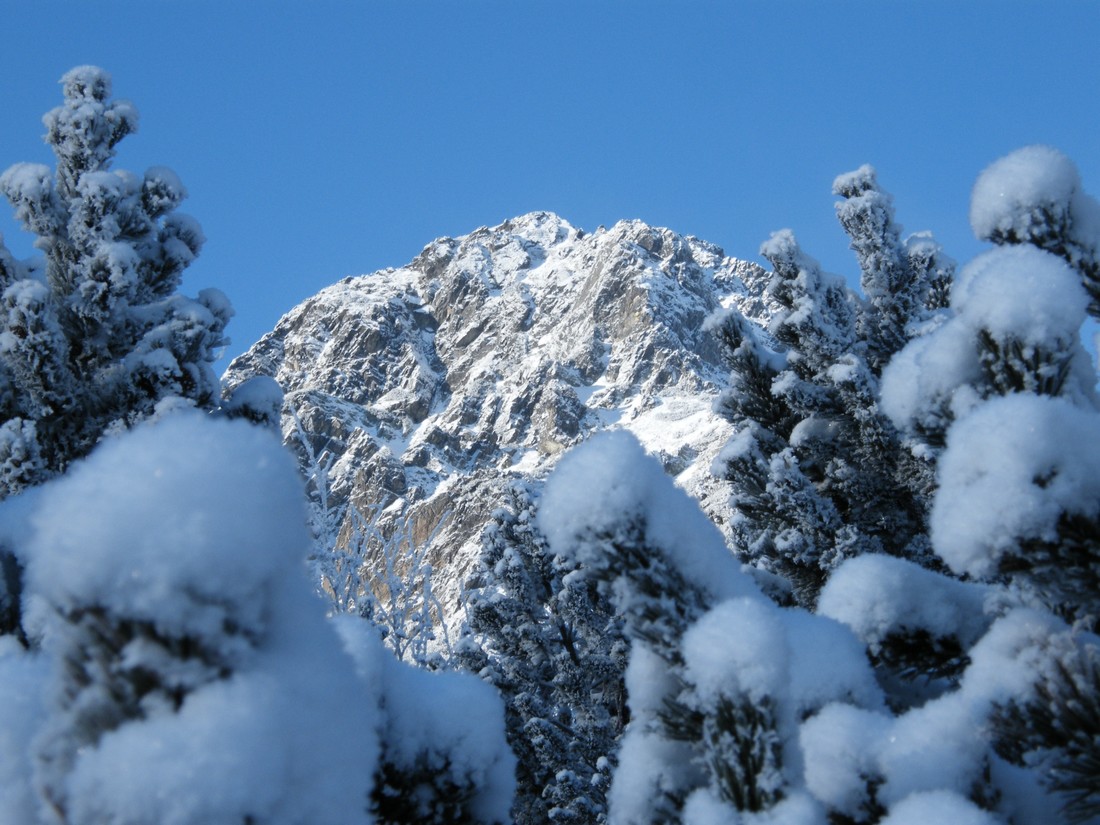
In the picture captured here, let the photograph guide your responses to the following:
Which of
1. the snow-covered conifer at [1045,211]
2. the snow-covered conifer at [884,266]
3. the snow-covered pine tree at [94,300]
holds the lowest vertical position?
the snow-covered conifer at [1045,211]

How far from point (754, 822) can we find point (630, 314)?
14528 cm

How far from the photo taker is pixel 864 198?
6.61m

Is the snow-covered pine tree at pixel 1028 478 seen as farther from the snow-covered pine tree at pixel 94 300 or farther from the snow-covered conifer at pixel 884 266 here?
the snow-covered pine tree at pixel 94 300

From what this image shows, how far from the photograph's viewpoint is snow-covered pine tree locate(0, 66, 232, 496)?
20.4 ft

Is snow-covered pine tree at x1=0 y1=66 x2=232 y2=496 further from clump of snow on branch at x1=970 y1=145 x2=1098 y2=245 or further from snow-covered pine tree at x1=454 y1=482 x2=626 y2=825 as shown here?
clump of snow on branch at x1=970 y1=145 x2=1098 y2=245

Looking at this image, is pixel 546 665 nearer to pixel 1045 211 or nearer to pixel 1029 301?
pixel 1045 211

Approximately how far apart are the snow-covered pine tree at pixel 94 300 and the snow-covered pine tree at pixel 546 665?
173 inches

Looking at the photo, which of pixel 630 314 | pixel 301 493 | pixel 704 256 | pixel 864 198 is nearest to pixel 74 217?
pixel 864 198

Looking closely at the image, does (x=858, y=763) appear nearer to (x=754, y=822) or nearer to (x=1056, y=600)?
(x=754, y=822)

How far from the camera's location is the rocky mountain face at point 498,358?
421 feet

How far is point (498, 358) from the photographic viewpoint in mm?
152000

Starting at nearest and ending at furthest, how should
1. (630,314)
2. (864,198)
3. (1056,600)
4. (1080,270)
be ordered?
1. (1056,600)
2. (1080,270)
3. (864,198)
4. (630,314)

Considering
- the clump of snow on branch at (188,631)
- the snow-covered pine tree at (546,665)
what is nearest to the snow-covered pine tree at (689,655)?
the clump of snow on branch at (188,631)

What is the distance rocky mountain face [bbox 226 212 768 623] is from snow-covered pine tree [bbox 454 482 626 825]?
95.8 metres
